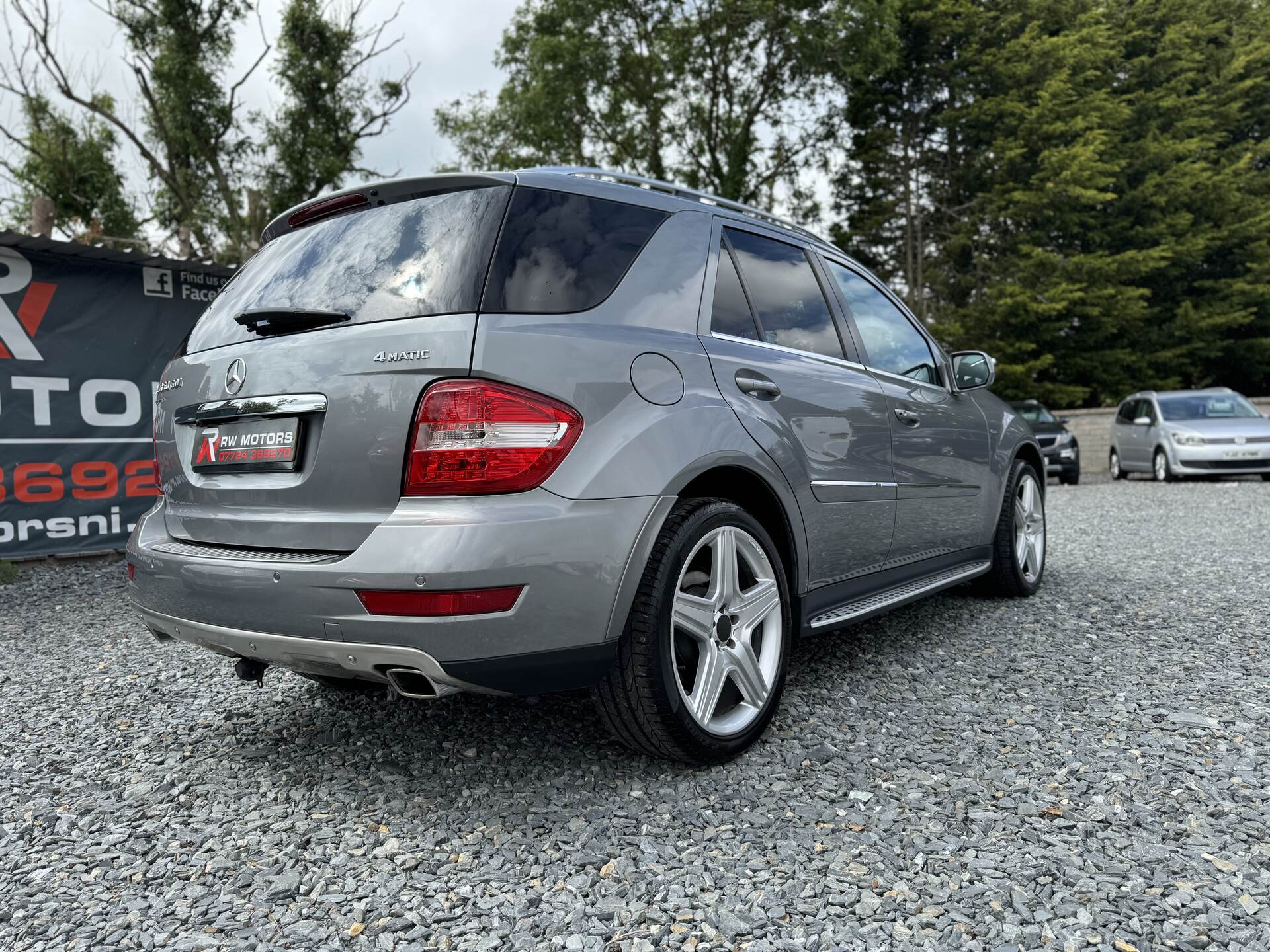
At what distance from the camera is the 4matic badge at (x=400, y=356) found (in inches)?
91.4

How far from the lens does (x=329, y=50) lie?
24.8 metres

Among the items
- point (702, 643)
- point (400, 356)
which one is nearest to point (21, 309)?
point (400, 356)

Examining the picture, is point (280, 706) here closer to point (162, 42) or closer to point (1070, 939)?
point (1070, 939)

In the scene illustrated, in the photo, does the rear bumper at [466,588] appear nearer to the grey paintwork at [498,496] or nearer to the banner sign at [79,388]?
the grey paintwork at [498,496]

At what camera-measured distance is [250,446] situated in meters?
2.60

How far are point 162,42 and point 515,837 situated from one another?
86.8ft

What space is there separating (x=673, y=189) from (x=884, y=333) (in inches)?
57.5

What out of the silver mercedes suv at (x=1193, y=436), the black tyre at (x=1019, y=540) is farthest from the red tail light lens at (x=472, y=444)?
the silver mercedes suv at (x=1193, y=436)

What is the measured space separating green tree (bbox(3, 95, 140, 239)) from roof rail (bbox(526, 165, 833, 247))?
24252mm

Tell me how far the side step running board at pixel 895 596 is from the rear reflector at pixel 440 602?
1372 mm

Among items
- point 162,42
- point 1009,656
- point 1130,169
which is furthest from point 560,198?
point 1130,169

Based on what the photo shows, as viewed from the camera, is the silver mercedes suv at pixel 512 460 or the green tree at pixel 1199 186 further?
the green tree at pixel 1199 186

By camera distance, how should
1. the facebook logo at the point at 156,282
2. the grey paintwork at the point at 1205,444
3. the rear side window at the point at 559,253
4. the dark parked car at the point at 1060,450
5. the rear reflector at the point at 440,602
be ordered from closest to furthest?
the rear reflector at the point at 440,602 → the rear side window at the point at 559,253 → the facebook logo at the point at 156,282 → the grey paintwork at the point at 1205,444 → the dark parked car at the point at 1060,450

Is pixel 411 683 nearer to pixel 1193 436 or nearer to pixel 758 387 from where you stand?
pixel 758 387
